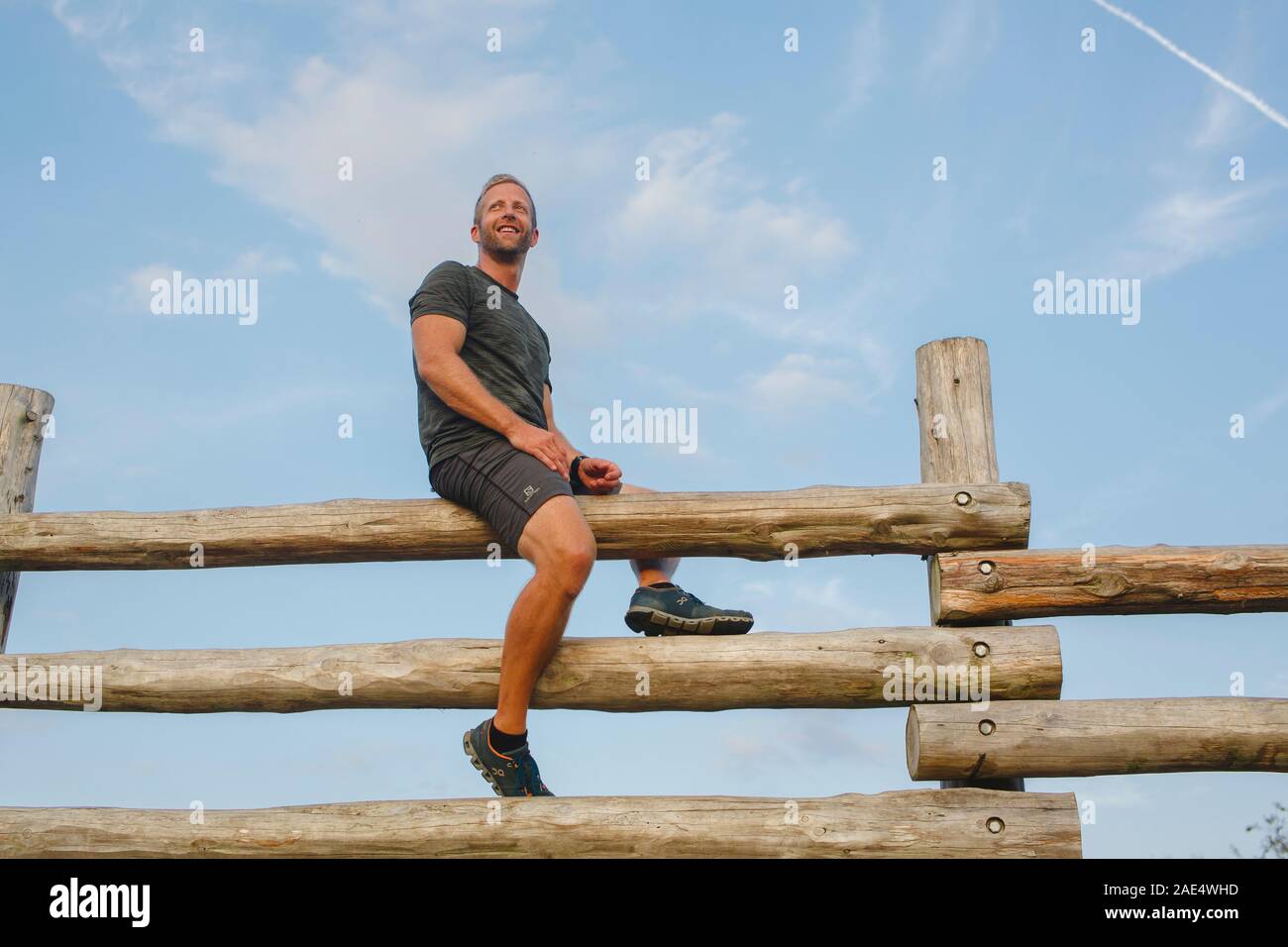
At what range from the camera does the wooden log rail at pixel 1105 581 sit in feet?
17.3

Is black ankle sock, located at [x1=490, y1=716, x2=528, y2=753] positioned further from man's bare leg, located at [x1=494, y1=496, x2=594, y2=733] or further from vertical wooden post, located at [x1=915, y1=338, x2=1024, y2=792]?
vertical wooden post, located at [x1=915, y1=338, x2=1024, y2=792]

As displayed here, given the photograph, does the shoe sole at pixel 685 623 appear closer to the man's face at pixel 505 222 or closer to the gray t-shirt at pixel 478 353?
the gray t-shirt at pixel 478 353

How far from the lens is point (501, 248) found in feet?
18.5

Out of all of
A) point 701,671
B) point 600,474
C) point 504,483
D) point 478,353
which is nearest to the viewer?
point 504,483

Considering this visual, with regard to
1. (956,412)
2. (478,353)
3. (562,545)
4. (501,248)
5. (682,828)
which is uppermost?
(501,248)

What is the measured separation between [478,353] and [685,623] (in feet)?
5.53

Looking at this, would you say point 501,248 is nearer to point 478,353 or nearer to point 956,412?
point 478,353

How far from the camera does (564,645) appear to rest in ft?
16.9

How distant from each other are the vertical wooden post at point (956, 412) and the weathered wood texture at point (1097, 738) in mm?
1266

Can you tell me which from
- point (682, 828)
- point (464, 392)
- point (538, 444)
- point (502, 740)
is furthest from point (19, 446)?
point (682, 828)

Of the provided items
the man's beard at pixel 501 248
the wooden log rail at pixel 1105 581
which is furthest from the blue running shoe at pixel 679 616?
the man's beard at pixel 501 248

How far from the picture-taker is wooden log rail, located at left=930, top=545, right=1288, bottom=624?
17.3 feet

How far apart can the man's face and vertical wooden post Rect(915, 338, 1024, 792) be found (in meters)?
2.28
